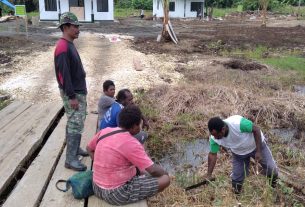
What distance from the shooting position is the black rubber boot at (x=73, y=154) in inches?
175

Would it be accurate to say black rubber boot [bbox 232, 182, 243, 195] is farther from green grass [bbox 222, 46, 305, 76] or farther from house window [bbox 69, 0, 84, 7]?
house window [bbox 69, 0, 84, 7]

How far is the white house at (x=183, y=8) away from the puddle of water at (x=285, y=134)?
32460mm

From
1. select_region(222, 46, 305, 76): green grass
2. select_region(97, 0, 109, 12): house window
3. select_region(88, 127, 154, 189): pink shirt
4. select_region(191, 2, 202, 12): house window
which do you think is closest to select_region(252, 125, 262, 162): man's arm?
select_region(88, 127, 154, 189): pink shirt

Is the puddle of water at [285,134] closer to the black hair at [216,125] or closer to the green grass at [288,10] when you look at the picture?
the black hair at [216,125]

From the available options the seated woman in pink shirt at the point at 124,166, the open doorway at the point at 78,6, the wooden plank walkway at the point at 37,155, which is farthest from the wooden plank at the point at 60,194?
the open doorway at the point at 78,6

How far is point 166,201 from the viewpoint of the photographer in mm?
4113

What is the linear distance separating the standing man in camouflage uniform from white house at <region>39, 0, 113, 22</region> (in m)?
25.3

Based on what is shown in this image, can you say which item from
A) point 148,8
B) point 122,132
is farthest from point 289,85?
point 148,8

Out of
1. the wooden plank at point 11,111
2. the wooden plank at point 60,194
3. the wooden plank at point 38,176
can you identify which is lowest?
the wooden plank at point 11,111

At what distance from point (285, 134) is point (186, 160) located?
2166 millimetres

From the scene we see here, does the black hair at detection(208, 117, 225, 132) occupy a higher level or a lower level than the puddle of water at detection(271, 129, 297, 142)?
higher

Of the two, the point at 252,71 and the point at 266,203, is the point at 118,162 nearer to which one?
the point at 266,203

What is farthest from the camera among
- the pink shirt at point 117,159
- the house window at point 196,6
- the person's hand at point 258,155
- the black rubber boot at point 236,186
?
the house window at point 196,6

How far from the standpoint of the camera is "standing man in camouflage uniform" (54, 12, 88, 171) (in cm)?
407
